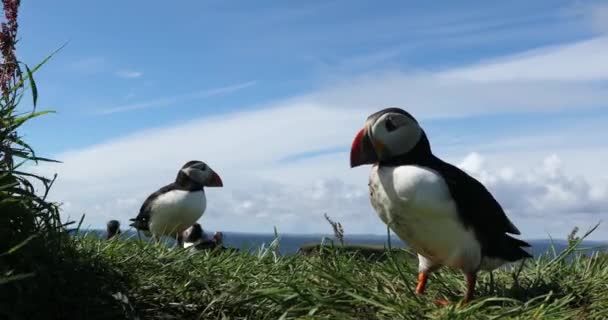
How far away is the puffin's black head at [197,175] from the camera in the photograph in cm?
1070

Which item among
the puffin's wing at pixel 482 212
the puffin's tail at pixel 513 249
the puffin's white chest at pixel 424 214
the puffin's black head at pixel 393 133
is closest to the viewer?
the puffin's white chest at pixel 424 214

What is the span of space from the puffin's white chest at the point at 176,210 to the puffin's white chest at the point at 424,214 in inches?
223

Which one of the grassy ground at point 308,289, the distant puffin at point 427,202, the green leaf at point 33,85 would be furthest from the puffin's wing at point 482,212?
the green leaf at point 33,85

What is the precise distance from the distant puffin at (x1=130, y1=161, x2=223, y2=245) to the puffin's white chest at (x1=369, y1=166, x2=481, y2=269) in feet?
18.7

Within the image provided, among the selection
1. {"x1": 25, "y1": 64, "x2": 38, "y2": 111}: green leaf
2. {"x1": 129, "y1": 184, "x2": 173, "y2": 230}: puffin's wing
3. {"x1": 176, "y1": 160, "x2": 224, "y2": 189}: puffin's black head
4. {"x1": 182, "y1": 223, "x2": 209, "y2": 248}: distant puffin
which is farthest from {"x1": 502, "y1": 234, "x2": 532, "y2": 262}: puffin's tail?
{"x1": 182, "y1": 223, "x2": 209, "y2": 248}: distant puffin

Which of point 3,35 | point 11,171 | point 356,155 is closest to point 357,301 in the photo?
point 356,155

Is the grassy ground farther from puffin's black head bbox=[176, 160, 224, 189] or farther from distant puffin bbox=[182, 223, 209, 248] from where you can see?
distant puffin bbox=[182, 223, 209, 248]

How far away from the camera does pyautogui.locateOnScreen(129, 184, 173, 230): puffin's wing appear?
10.7m

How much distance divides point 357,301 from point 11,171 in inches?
87.2

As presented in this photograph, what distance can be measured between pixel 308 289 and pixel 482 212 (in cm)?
130

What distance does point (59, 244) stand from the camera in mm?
4598

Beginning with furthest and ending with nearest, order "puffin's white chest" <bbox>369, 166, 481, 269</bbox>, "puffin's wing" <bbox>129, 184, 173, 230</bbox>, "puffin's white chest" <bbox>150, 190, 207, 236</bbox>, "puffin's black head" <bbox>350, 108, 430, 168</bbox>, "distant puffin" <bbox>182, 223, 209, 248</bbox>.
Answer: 1. "distant puffin" <bbox>182, 223, 209, 248</bbox>
2. "puffin's wing" <bbox>129, 184, 173, 230</bbox>
3. "puffin's white chest" <bbox>150, 190, 207, 236</bbox>
4. "puffin's black head" <bbox>350, 108, 430, 168</bbox>
5. "puffin's white chest" <bbox>369, 166, 481, 269</bbox>

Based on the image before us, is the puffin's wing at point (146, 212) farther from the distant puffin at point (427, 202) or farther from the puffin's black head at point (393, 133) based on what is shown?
the puffin's black head at point (393, 133)

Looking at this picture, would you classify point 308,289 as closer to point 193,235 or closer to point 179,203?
point 179,203
